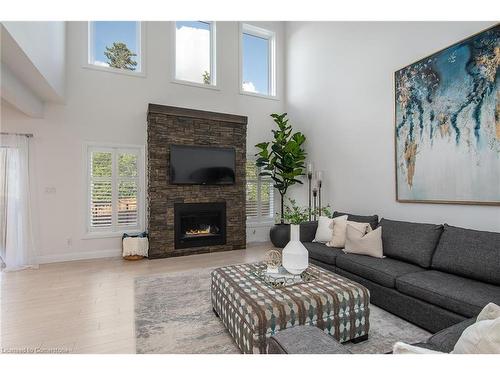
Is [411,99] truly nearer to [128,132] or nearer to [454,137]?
[454,137]

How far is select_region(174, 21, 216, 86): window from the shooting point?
19.2ft

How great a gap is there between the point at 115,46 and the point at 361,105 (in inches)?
186

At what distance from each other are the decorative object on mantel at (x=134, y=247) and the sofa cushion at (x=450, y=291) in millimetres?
4068

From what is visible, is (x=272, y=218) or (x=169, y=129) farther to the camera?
(x=272, y=218)

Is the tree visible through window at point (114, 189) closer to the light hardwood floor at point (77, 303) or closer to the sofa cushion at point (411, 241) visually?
the light hardwood floor at point (77, 303)

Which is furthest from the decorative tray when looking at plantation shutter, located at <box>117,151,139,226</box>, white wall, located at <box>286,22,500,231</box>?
plantation shutter, located at <box>117,151,139,226</box>

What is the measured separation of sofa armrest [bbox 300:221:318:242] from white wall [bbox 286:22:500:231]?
94 cm

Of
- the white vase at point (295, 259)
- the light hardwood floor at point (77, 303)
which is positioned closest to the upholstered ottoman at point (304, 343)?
the white vase at point (295, 259)

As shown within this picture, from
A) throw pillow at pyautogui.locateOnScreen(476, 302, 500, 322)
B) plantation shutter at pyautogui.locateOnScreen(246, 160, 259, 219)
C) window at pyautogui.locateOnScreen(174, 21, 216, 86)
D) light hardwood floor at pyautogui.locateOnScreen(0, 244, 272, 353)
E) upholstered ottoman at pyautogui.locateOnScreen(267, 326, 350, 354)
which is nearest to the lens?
upholstered ottoman at pyautogui.locateOnScreen(267, 326, 350, 354)

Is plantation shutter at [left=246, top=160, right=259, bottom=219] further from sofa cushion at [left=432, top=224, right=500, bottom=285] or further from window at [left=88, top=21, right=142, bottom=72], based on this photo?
sofa cushion at [left=432, top=224, right=500, bottom=285]

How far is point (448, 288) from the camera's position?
227 centimetres

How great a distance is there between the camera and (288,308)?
192 cm

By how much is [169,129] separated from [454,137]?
14.3ft
